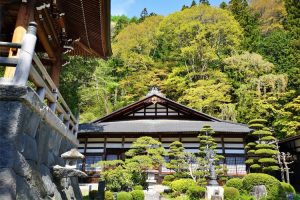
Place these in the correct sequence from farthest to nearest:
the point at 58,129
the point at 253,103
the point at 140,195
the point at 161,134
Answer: the point at 253,103 → the point at 161,134 → the point at 140,195 → the point at 58,129

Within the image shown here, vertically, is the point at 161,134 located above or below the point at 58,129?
above

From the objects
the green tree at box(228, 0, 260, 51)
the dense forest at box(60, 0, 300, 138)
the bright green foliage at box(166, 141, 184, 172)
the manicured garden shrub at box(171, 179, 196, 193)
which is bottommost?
the manicured garden shrub at box(171, 179, 196, 193)

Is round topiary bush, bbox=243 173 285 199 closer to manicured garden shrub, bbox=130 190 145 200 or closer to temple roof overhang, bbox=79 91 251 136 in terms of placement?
temple roof overhang, bbox=79 91 251 136

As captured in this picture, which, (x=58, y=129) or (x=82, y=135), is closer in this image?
(x=58, y=129)

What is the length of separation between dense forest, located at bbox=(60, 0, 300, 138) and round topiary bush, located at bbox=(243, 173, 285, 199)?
38.0 ft

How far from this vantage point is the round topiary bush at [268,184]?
12438 millimetres

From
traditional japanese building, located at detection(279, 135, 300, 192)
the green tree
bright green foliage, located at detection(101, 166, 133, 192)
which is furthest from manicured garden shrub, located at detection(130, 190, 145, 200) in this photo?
the green tree

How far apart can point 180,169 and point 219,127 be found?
474 centimetres

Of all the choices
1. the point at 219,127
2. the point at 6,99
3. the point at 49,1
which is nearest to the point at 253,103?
the point at 219,127

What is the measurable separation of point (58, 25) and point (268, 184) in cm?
1132

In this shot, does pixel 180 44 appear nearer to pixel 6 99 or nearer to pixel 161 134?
pixel 161 134

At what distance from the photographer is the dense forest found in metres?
26.7

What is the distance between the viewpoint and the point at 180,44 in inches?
1330

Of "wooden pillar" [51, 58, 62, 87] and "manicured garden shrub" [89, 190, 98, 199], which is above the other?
"wooden pillar" [51, 58, 62, 87]
